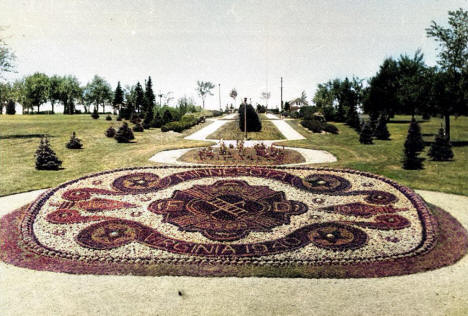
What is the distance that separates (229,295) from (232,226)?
13.4ft

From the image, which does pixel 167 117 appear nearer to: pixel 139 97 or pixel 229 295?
pixel 139 97

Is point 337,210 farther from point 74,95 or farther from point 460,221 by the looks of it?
point 74,95

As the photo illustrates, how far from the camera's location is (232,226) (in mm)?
12117

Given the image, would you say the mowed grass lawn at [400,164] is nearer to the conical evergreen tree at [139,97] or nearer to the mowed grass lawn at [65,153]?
the mowed grass lawn at [65,153]

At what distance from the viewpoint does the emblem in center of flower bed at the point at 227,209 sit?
1203 centimetres

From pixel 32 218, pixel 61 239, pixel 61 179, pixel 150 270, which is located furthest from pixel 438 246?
pixel 61 179

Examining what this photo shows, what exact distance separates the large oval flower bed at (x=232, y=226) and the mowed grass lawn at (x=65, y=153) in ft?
20.4

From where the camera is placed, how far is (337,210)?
13.3 m

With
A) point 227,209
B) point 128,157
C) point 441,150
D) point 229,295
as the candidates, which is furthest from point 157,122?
point 229,295

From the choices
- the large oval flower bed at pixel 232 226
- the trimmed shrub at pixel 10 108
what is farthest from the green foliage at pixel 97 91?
the large oval flower bed at pixel 232 226

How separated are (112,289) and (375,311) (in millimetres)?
5845

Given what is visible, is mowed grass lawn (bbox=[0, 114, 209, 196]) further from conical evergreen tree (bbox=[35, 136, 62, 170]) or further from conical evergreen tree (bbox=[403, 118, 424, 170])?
conical evergreen tree (bbox=[403, 118, 424, 170])

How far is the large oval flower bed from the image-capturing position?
32.0ft

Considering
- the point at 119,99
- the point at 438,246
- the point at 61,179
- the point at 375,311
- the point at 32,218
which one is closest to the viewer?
the point at 375,311
